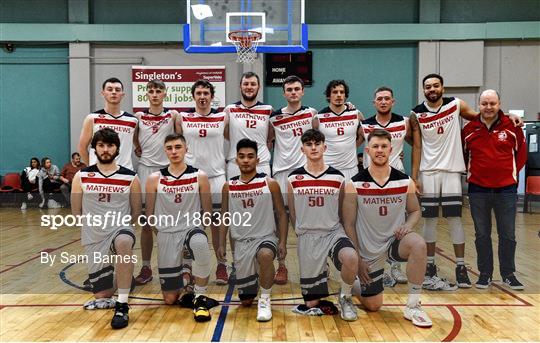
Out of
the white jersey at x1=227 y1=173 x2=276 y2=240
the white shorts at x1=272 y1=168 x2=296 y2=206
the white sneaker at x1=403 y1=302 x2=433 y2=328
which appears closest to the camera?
the white sneaker at x1=403 y1=302 x2=433 y2=328

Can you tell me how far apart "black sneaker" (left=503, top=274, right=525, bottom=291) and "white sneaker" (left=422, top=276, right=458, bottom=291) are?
0.51m

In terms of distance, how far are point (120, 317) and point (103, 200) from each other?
1.00 meters

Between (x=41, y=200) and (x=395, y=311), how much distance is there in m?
10.7

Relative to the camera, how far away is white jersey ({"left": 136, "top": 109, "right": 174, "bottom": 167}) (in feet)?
16.3

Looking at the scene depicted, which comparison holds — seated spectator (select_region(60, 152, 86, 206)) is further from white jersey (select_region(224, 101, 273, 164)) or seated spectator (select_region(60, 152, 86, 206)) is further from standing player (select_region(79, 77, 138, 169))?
white jersey (select_region(224, 101, 273, 164))

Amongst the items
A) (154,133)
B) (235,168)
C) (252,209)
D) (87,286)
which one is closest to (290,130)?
(235,168)

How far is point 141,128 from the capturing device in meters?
4.98

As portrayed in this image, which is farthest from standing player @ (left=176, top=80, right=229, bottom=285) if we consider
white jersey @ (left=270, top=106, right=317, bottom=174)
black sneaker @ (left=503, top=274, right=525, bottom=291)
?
black sneaker @ (left=503, top=274, right=525, bottom=291)

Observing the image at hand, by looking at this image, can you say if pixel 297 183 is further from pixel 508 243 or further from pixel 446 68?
pixel 446 68

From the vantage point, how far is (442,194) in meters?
4.79

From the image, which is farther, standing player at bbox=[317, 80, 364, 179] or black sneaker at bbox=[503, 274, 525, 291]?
standing player at bbox=[317, 80, 364, 179]

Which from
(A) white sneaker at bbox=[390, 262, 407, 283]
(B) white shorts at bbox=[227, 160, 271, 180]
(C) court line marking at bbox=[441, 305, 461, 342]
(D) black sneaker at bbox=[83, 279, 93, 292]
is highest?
(B) white shorts at bbox=[227, 160, 271, 180]

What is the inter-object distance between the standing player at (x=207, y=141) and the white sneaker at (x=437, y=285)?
1.97 meters

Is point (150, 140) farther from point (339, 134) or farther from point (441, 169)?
point (441, 169)
